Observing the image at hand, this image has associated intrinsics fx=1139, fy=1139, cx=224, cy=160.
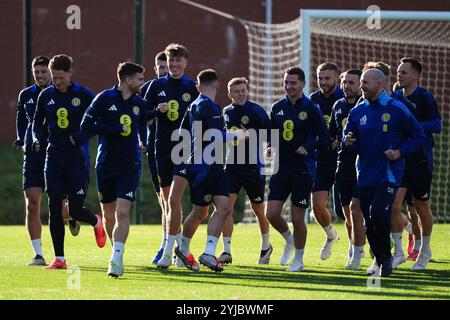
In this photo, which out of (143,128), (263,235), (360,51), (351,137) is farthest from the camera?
(360,51)

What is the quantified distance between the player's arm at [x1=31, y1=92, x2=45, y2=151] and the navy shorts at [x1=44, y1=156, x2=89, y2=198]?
29 cm

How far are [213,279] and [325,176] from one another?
9.18 ft

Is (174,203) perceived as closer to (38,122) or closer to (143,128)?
(143,128)

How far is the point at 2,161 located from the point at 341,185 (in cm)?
1547

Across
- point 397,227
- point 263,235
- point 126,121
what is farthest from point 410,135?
point 263,235

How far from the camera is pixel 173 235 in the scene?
1206 centimetres

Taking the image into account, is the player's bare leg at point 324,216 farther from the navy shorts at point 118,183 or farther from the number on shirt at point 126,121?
the number on shirt at point 126,121

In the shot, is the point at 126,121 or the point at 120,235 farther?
the point at 126,121

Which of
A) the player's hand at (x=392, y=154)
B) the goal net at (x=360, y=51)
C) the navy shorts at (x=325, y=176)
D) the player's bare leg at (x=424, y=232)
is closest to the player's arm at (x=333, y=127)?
the navy shorts at (x=325, y=176)

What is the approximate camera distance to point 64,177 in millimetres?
12008

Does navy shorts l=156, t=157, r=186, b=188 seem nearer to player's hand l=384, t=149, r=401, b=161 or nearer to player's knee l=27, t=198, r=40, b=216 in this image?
player's knee l=27, t=198, r=40, b=216

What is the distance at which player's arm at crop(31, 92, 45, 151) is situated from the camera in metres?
12.1

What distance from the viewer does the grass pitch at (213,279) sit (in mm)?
9547
